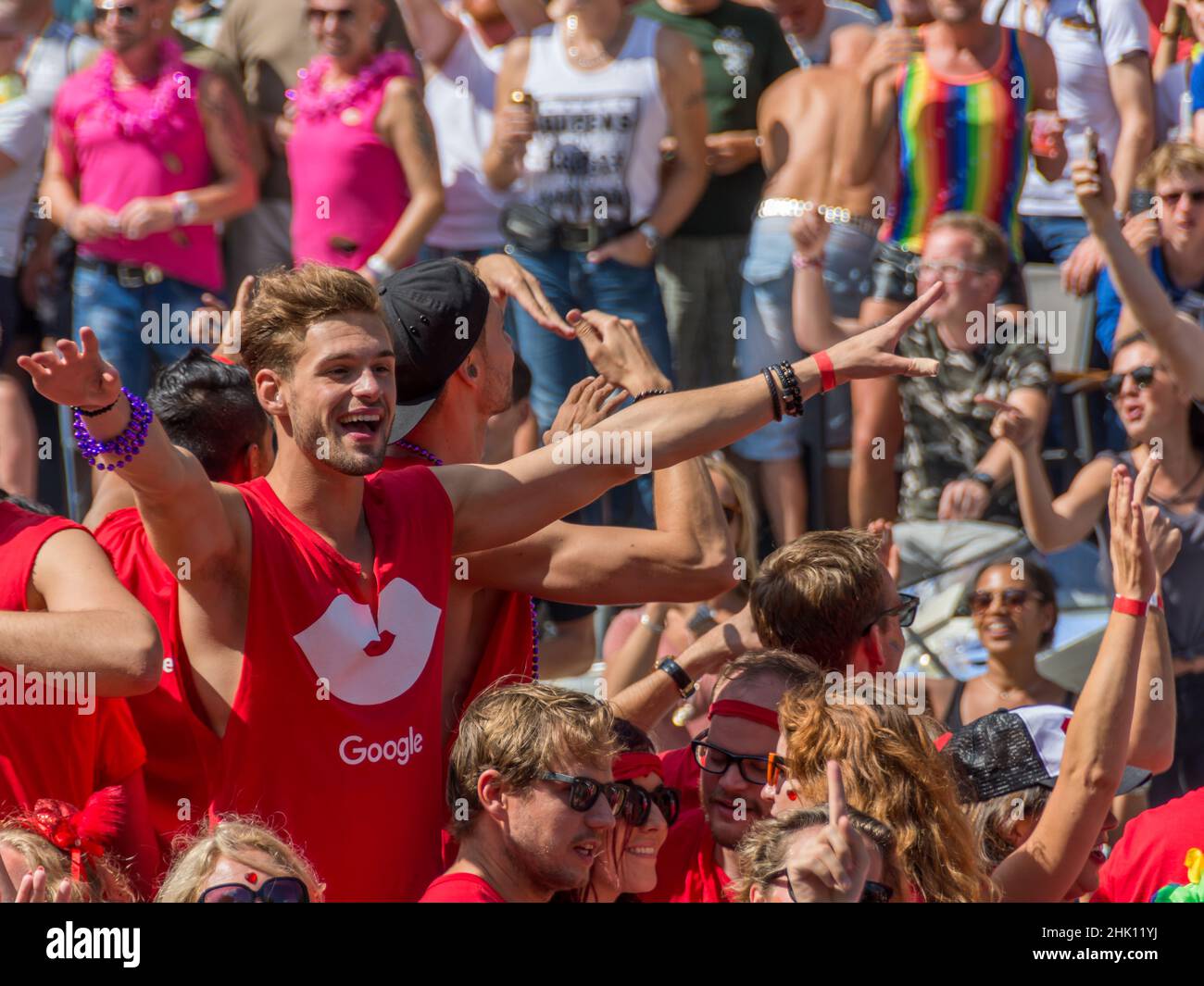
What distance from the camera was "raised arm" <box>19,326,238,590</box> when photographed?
2857 millimetres

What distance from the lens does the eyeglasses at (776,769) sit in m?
3.29

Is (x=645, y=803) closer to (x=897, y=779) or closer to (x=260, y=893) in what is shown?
(x=897, y=779)

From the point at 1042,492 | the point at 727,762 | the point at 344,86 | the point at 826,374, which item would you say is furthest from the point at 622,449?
the point at 344,86

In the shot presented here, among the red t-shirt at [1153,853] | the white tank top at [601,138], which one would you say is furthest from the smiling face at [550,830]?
the white tank top at [601,138]

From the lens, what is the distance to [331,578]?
3.22 m

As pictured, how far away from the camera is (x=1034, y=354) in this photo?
6.14 metres

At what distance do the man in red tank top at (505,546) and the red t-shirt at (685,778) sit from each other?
41 centimetres

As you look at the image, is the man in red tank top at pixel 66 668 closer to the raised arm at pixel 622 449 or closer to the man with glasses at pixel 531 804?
the man with glasses at pixel 531 804

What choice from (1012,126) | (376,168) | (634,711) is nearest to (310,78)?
(376,168)

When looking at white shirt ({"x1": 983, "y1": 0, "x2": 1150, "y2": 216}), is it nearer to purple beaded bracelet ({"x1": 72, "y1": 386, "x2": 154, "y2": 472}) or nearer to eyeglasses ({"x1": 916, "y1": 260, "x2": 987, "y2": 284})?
eyeglasses ({"x1": 916, "y1": 260, "x2": 987, "y2": 284})

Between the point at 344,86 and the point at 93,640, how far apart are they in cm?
412
